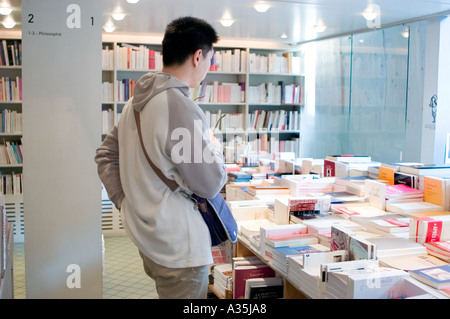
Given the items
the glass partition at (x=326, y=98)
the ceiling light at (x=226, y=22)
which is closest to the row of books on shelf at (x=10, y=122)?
the ceiling light at (x=226, y=22)

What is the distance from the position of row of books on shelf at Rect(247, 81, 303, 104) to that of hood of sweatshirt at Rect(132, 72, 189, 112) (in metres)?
5.58

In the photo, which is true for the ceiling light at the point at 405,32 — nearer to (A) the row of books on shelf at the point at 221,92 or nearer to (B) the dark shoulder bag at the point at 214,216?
(A) the row of books on shelf at the point at 221,92

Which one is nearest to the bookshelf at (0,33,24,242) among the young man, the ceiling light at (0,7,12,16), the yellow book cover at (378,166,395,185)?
the ceiling light at (0,7,12,16)

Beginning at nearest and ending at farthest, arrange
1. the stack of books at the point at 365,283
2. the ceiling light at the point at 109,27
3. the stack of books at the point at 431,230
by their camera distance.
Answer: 1. the stack of books at the point at 365,283
2. the stack of books at the point at 431,230
3. the ceiling light at the point at 109,27

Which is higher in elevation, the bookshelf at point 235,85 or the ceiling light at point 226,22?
the ceiling light at point 226,22

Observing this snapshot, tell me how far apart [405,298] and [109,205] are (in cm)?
492

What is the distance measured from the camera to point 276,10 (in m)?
5.06

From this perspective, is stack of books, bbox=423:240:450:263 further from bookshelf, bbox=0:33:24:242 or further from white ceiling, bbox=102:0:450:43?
bookshelf, bbox=0:33:24:242

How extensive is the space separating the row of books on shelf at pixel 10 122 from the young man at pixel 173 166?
489 cm

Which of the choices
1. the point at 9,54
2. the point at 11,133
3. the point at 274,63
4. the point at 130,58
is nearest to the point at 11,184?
the point at 11,133

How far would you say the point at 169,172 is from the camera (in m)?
1.78

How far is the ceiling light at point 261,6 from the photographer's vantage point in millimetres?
4699

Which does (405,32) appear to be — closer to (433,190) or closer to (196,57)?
(433,190)
